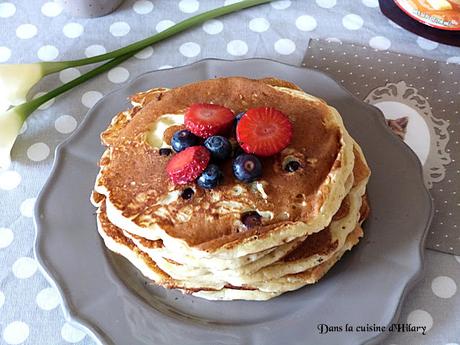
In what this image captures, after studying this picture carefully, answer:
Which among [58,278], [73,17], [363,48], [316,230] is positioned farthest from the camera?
[73,17]

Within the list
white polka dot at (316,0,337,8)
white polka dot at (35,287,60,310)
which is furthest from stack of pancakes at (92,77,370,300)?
white polka dot at (316,0,337,8)

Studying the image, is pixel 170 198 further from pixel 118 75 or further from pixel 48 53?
pixel 48 53

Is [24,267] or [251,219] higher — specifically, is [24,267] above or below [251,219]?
below

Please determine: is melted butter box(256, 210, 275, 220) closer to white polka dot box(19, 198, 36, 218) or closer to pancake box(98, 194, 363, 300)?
pancake box(98, 194, 363, 300)

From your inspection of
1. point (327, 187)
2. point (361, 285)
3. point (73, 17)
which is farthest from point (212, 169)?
point (73, 17)

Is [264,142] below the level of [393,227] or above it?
above

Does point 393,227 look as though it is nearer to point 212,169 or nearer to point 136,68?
point 212,169

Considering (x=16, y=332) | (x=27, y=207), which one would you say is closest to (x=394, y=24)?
(x=27, y=207)
